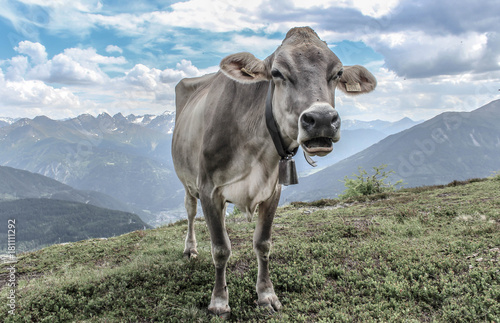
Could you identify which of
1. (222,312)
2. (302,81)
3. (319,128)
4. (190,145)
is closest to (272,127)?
(302,81)

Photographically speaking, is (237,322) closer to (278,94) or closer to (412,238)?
(278,94)

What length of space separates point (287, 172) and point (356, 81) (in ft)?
5.96

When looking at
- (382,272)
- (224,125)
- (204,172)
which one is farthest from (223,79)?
(382,272)

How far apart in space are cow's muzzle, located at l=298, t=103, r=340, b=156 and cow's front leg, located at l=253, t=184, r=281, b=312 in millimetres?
2142

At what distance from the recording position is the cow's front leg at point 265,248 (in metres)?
5.70

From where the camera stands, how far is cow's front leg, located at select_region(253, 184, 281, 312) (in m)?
5.70

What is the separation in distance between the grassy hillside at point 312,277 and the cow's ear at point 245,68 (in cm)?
378

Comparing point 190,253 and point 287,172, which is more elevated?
point 287,172

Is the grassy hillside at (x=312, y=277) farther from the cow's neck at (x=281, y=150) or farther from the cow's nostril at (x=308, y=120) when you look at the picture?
the cow's nostril at (x=308, y=120)

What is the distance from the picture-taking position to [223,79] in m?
6.09

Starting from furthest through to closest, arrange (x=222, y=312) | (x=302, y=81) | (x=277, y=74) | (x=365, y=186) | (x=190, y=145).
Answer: (x=365, y=186) → (x=190, y=145) → (x=222, y=312) → (x=277, y=74) → (x=302, y=81)

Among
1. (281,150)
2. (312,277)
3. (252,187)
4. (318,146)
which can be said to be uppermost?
(281,150)

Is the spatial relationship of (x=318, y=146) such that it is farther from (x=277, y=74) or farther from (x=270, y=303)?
(x=270, y=303)

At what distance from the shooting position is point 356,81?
16.3ft
